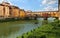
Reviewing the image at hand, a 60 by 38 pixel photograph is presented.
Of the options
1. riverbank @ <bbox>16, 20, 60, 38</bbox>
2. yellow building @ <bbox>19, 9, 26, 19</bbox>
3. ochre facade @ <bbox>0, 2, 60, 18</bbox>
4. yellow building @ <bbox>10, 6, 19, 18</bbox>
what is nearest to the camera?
riverbank @ <bbox>16, 20, 60, 38</bbox>

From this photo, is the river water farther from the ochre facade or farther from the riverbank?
the riverbank

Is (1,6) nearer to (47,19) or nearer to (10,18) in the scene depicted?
(10,18)

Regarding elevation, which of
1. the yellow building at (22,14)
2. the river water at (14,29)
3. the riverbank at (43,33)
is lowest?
the river water at (14,29)

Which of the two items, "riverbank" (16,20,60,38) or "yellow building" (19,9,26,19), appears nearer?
"riverbank" (16,20,60,38)

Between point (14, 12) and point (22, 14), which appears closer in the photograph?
point (22, 14)

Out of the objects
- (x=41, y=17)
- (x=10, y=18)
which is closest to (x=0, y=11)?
(x=10, y=18)

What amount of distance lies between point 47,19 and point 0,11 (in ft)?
16.4

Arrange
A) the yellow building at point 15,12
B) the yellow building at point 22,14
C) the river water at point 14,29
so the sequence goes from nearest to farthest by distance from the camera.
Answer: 1. the river water at point 14,29
2. the yellow building at point 22,14
3. the yellow building at point 15,12

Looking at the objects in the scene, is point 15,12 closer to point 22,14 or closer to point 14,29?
point 22,14

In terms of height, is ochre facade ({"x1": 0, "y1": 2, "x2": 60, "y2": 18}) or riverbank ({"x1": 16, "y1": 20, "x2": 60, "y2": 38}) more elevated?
ochre facade ({"x1": 0, "y1": 2, "x2": 60, "y2": 18})

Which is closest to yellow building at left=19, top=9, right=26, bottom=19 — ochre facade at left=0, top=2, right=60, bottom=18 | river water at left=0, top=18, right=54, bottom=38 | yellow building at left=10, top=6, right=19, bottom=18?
ochre facade at left=0, top=2, right=60, bottom=18

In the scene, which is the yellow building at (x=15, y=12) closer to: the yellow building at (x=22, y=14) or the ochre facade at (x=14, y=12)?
the ochre facade at (x=14, y=12)

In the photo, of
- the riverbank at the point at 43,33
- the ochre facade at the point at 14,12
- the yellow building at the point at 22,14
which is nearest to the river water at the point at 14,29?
the yellow building at the point at 22,14

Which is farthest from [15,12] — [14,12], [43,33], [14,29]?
[43,33]
